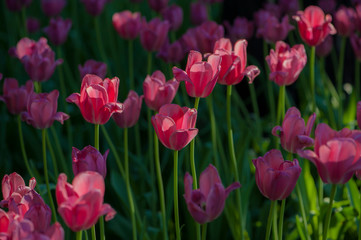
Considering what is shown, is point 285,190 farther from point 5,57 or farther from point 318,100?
point 5,57

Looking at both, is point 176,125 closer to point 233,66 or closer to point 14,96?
→ point 233,66

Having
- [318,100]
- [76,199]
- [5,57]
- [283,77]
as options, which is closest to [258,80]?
[318,100]

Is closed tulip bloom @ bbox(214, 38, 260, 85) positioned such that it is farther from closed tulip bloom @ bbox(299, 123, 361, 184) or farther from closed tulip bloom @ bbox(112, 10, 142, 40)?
closed tulip bloom @ bbox(112, 10, 142, 40)

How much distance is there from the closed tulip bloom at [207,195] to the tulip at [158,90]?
0.45 metres

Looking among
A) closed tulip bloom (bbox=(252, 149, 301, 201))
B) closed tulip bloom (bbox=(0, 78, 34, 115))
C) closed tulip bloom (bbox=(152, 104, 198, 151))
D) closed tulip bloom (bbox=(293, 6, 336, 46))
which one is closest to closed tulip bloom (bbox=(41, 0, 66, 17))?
closed tulip bloom (bbox=(0, 78, 34, 115))

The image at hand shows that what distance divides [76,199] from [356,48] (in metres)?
1.59

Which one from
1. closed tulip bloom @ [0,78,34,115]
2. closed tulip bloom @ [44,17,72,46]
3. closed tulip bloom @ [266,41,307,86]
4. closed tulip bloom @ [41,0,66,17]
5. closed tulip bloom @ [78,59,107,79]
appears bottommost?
closed tulip bloom @ [0,78,34,115]

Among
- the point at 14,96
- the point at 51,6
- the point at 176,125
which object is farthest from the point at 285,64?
the point at 51,6

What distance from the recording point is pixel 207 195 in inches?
40.4

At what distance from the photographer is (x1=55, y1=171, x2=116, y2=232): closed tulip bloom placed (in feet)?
2.85

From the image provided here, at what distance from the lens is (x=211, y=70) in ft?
4.14

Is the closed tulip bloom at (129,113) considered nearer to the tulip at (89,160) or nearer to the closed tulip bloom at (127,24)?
the tulip at (89,160)

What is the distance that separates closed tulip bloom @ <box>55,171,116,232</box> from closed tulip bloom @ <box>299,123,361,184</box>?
39 centimetres

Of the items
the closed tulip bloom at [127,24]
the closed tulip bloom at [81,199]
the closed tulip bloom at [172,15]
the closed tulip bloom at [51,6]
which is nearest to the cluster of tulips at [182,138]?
the closed tulip bloom at [81,199]
